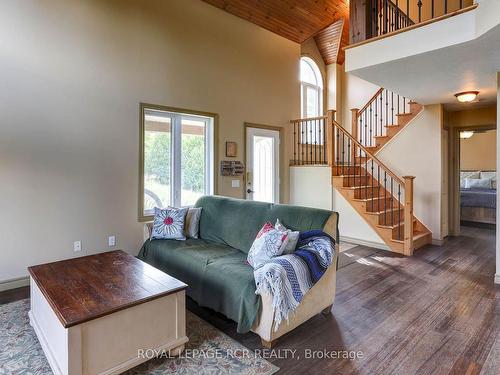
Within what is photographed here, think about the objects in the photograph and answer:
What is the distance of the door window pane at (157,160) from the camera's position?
4.33 meters

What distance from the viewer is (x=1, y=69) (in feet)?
10.5

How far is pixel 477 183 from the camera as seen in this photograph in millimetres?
7855

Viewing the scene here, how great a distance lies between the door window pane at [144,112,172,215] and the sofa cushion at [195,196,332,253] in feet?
2.52

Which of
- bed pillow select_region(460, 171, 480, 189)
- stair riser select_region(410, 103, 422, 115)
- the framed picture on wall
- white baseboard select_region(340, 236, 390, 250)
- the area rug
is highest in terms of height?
stair riser select_region(410, 103, 422, 115)

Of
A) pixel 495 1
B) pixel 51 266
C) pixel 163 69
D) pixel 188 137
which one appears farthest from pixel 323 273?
pixel 163 69

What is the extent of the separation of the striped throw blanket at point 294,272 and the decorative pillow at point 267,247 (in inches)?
3.4

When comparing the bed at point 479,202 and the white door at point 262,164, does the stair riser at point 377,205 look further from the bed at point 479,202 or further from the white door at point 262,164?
the bed at point 479,202

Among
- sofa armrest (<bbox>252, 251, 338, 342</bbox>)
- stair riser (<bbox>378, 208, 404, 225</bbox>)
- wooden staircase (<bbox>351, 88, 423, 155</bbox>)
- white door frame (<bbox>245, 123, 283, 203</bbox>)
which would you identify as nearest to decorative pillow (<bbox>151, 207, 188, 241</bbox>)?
sofa armrest (<bbox>252, 251, 338, 342</bbox>)

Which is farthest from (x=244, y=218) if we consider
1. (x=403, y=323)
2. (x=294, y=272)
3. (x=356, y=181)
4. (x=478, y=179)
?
(x=478, y=179)

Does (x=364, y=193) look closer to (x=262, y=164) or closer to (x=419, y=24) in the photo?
(x=262, y=164)

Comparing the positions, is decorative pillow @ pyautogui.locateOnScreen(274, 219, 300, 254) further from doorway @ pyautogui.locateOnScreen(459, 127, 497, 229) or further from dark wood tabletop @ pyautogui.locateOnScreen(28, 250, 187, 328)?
doorway @ pyautogui.locateOnScreen(459, 127, 497, 229)

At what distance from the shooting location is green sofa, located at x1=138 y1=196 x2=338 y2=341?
7.78 feet

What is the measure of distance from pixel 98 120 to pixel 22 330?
2365 mm

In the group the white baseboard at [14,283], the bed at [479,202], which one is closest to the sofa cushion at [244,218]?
the white baseboard at [14,283]
